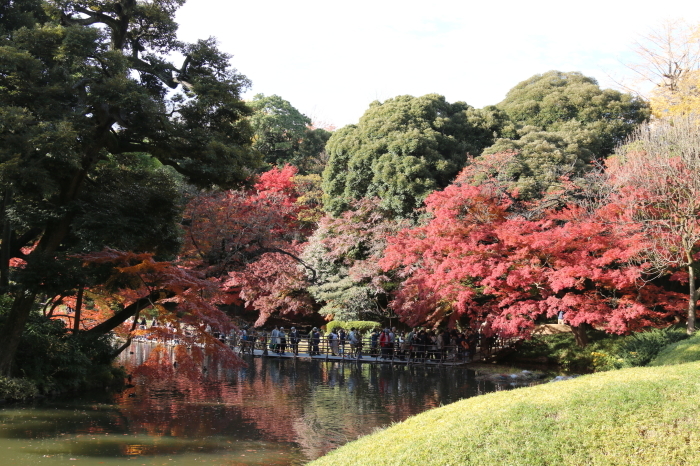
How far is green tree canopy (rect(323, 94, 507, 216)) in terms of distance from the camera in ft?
77.7

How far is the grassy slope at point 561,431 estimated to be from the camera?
5.79m

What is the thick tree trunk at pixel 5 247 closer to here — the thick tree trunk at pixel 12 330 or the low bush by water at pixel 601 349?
the thick tree trunk at pixel 12 330

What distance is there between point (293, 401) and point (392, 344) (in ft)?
29.4

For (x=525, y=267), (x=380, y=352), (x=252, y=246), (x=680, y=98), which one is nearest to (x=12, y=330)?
(x=252, y=246)

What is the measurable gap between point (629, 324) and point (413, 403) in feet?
24.4

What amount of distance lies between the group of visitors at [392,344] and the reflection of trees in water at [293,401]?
1679 millimetres

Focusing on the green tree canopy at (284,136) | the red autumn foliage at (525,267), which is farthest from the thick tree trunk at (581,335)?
the green tree canopy at (284,136)

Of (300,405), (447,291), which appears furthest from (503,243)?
(300,405)

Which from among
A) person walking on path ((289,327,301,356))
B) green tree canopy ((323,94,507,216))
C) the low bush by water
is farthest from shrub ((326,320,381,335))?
the low bush by water

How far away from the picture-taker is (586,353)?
18.9m

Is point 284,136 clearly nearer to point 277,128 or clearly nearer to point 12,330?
point 277,128

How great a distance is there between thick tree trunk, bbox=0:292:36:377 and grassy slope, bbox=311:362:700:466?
8.16 m

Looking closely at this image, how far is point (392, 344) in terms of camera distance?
72.0 ft

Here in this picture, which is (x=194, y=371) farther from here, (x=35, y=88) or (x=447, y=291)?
(x=447, y=291)
